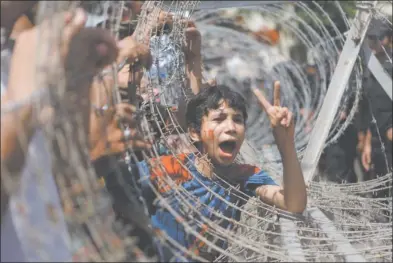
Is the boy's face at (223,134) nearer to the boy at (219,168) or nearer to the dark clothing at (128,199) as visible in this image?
the boy at (219,168)

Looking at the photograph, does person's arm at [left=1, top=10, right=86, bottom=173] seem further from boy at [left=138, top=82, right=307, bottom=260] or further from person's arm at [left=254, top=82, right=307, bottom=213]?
person's arm at [left=254, top=82, right=307, bottom=213]

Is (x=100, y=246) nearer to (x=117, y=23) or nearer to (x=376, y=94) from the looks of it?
(x=117, y=23)

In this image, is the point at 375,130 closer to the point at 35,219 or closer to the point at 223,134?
the point at 223,134

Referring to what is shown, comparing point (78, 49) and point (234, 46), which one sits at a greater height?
point (234, 46)

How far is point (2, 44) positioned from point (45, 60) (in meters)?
0.32

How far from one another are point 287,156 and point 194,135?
0.66 m

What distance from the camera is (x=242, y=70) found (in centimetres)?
812

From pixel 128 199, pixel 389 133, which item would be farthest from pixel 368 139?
pixel 128 199

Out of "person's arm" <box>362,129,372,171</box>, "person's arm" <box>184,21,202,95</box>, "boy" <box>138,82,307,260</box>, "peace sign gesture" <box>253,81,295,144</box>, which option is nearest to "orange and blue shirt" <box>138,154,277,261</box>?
"boy" <box>138,82,307,260</box>

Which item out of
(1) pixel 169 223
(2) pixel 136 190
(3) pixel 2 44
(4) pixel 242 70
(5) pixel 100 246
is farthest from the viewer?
(4) pixel 242 70

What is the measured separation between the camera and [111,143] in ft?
6.72

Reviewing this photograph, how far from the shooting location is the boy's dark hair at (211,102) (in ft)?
9.49

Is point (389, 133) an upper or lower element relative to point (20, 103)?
lower

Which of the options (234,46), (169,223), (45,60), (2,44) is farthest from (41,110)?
(234,46)
